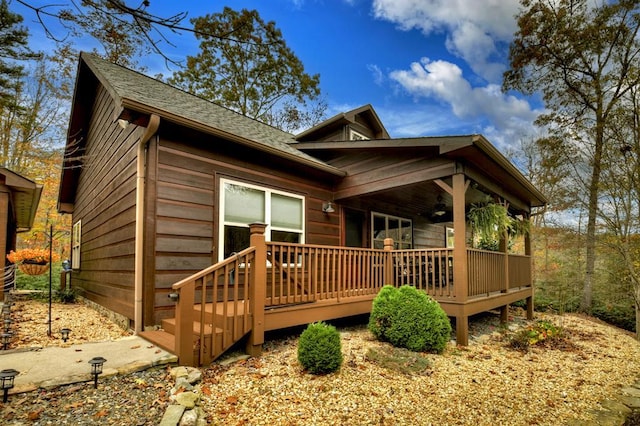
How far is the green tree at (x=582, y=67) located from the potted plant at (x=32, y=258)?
12.3m

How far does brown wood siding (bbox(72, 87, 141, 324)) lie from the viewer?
17.8 ft

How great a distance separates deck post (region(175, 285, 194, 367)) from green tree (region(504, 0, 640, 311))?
10.2 m

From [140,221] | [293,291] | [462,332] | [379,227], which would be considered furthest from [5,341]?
[379,227]

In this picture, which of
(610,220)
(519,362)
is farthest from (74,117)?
(610,220)

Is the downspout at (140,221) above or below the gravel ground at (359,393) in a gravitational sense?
above

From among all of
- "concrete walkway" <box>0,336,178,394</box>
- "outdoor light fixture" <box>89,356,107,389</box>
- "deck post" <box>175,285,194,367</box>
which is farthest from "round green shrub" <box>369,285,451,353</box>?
"outdoor light fixture" <box>89,356,107,389</box>

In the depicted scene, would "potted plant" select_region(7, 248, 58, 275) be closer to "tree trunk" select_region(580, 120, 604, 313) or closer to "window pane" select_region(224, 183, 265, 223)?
"window pane" select_region(224, 183, 265, 223)

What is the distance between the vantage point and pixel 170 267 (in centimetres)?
491

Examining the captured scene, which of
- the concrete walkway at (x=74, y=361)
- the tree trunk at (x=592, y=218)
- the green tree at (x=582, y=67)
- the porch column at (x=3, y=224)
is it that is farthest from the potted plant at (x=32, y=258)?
the green tree at (x=582, y=67)

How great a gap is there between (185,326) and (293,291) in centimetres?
195

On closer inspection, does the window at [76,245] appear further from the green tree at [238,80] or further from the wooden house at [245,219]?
the green tree at [238,80]

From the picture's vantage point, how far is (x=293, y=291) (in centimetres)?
527

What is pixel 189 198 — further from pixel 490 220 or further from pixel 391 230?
pixel 391 230

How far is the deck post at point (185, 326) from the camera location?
11.7 ft
